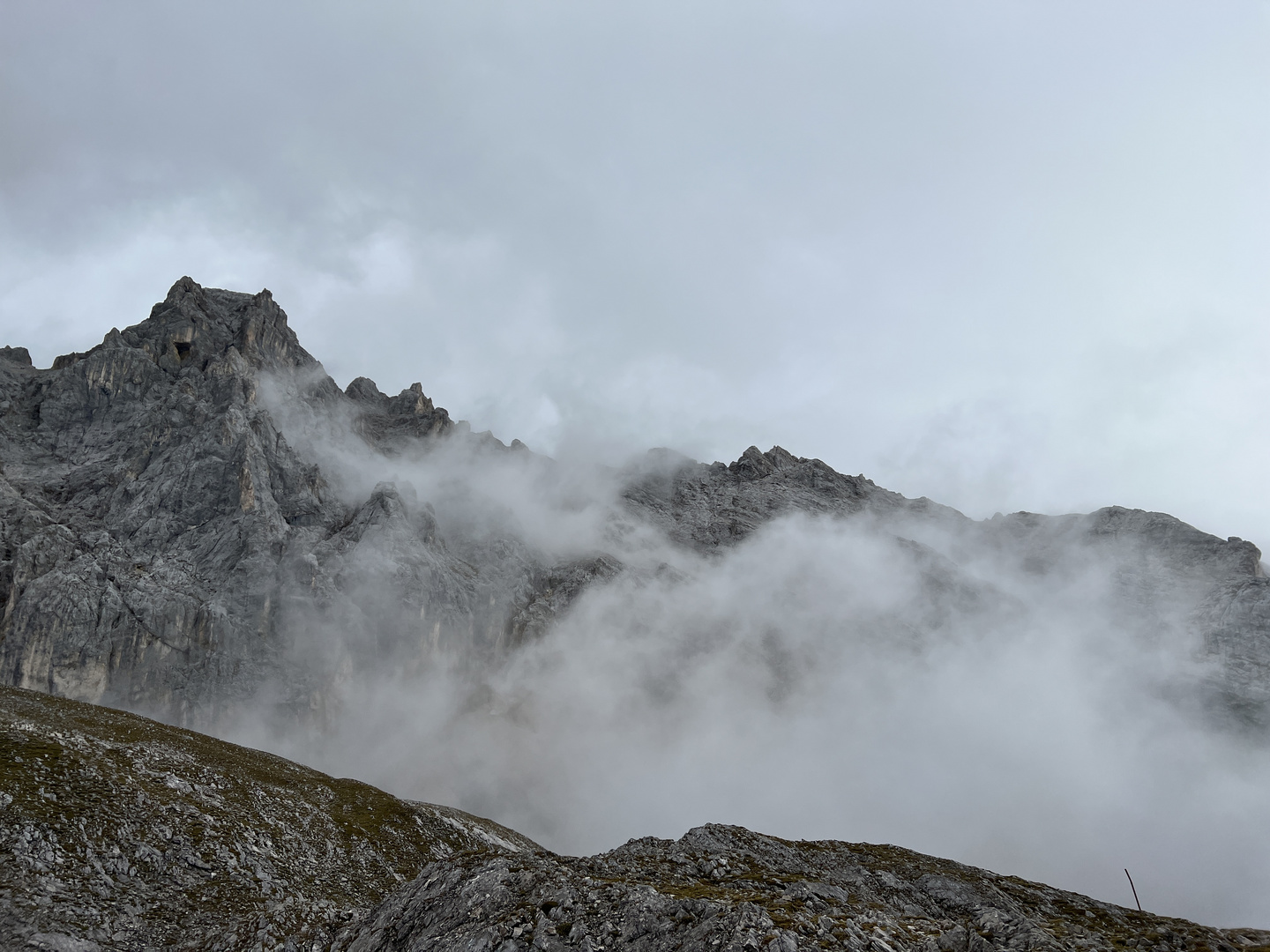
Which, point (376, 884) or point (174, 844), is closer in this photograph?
point (174, 844)

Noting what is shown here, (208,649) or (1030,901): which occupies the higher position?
(208,649)

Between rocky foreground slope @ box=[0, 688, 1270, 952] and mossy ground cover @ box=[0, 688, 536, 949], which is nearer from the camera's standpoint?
rocky foreground slope @ box=[0, 688, 1270, 952]

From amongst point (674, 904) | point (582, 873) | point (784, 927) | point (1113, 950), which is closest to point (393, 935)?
point (582, 873)

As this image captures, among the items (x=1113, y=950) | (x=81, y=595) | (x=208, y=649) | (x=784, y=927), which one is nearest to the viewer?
(x=784, y=927)

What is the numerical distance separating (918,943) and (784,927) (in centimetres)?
818

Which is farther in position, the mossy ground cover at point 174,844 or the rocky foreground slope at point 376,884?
the mossy ground cover at point 174,844

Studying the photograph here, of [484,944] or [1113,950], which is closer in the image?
[484,944]

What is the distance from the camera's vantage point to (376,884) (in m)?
65.7

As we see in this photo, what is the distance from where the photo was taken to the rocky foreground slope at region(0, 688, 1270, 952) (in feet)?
117

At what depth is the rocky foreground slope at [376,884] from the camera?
3575 centimetres

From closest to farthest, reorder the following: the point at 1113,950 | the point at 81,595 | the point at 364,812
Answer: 1. the point at 1113,950
2. the point at 364,812
3. the point at 81,595

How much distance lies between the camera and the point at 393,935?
40000mm

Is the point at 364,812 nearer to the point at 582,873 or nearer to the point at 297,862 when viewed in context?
→ the point at 297,862

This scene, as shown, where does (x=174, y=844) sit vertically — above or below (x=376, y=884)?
above
